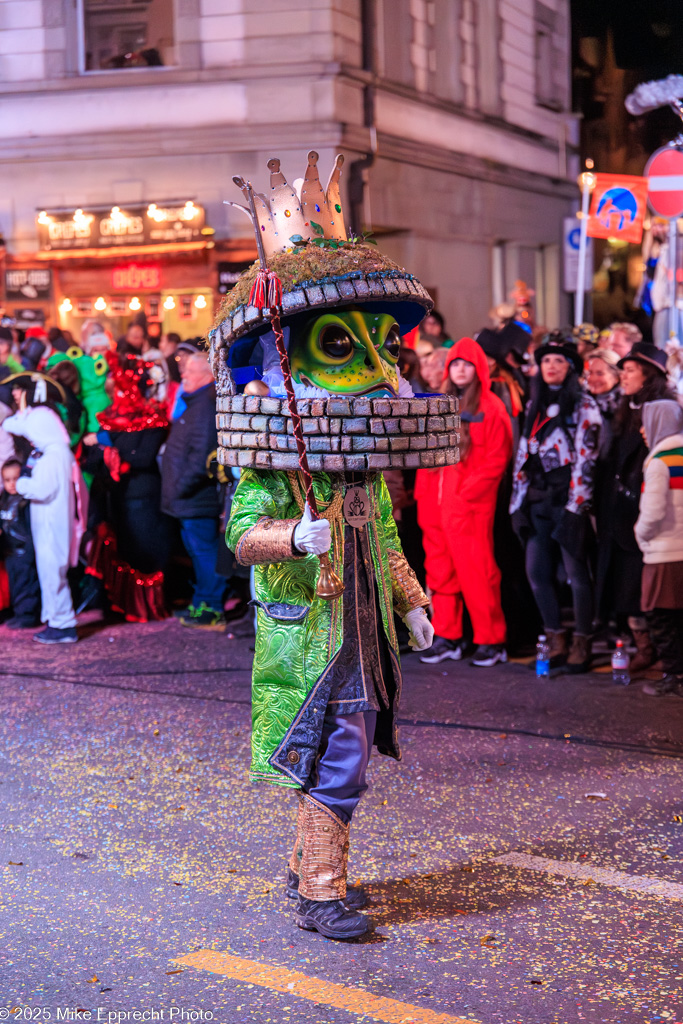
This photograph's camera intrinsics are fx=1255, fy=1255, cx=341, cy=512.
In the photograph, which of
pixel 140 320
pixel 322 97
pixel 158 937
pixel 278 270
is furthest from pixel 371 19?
pixel 158 937

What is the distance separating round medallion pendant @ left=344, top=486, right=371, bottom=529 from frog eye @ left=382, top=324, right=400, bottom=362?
494 millimetres

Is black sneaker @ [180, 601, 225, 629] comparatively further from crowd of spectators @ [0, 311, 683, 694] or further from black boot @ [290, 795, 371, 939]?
black boot @ [290, 795, 371, 939]

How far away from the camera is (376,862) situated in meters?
4.90

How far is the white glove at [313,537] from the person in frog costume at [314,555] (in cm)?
12

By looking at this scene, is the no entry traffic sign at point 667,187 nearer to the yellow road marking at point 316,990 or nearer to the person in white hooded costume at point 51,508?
the person in white hooded costume at point 51,508

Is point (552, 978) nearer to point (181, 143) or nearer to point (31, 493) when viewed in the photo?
point (31, 493)

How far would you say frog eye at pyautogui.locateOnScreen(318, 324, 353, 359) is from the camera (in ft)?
13.9

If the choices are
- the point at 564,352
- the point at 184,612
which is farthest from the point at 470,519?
the point at 184,612

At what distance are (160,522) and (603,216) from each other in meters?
6.27

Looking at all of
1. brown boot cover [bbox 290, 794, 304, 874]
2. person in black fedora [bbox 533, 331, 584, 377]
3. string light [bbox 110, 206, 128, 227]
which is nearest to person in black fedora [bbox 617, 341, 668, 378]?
person in black fedora [bbox 533, 331, 584, 377]

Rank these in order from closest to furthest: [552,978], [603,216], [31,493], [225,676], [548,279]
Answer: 1. [552,978]
2. [225,676]
3. [31,493]
4. [603,216]
5. [548,279]

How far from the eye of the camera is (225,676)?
7.86 m

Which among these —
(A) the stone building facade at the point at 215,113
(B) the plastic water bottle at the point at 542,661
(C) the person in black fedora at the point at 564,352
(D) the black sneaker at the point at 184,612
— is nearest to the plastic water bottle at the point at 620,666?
A: (B) the plastic water bottle at the point at 542,661

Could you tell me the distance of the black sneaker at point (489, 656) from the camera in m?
8.00
